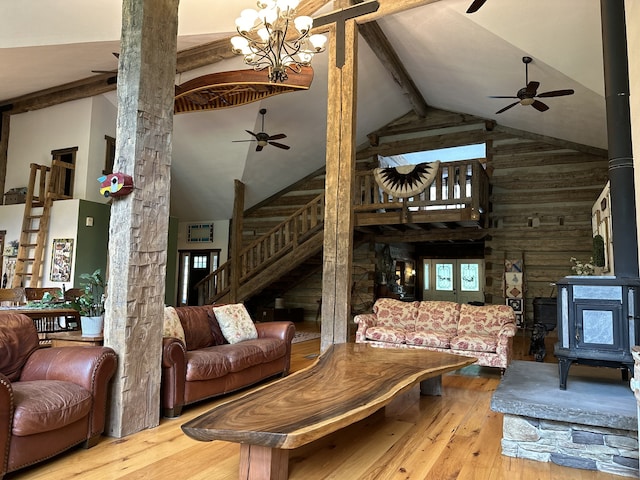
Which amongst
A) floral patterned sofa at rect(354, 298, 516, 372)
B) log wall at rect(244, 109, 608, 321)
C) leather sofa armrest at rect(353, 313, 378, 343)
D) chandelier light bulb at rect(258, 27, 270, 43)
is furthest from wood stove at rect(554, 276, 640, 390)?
log wall at rect(244, 109, 608, 321)

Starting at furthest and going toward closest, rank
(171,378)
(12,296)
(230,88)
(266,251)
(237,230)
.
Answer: (237,230)
(266,251)
(230,88)
(12,296)
(171,378)

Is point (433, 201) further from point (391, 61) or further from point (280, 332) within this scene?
point (280, 332)

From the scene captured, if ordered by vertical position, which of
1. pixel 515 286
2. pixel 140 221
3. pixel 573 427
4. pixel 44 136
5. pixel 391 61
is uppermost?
pixel 391 61

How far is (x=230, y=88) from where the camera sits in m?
6.69

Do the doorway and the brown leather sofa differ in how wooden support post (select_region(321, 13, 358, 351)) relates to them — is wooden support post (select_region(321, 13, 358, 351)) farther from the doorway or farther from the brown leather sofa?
the doorway

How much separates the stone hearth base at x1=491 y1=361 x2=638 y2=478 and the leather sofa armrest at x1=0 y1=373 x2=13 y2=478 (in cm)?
272

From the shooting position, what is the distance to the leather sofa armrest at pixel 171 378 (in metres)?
3.29

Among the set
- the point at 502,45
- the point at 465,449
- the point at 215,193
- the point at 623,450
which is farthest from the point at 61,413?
the point at 215,193

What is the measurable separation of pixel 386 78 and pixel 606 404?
25.6 feet

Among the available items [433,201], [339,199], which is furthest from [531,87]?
[339,199]

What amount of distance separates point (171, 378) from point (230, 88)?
15.5 ft

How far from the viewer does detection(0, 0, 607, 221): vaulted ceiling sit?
18.2 feet

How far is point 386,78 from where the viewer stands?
30.3 feet

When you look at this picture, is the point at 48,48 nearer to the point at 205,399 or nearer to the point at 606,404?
the point at 205,399
